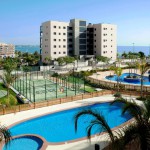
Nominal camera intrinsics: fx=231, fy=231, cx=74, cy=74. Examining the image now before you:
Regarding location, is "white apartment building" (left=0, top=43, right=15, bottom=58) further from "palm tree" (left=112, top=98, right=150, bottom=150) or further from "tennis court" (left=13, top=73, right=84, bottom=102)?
"palm tree" (left=112, top=98, right=150, bottom=150)

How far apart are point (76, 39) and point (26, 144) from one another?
210 ft

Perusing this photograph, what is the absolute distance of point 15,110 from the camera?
26812 millimetres

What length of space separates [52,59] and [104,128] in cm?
6747

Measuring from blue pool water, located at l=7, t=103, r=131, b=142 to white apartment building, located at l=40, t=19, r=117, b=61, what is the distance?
50.2m

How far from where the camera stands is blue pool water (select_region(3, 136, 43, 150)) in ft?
59.8

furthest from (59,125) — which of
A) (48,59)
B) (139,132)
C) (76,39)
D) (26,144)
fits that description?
(76,39)

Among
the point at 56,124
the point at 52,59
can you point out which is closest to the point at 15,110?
the point at 56,124

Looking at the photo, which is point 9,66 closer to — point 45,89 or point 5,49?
point 45,89

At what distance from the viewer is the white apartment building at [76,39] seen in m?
76.2

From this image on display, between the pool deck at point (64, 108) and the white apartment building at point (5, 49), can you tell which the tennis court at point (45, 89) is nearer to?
the pool deck at point (64, 108)

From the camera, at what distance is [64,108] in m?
28.7

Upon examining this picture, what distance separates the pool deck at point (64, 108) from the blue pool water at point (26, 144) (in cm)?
119

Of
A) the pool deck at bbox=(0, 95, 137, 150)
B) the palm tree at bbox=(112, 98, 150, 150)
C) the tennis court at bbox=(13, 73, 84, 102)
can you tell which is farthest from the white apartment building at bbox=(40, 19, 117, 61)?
the palm tree at bbox=(112, 98, 150, 150)

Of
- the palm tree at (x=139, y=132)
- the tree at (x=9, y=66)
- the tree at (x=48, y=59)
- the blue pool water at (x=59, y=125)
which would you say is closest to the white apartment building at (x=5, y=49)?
the tree at (x=48, y=59)
